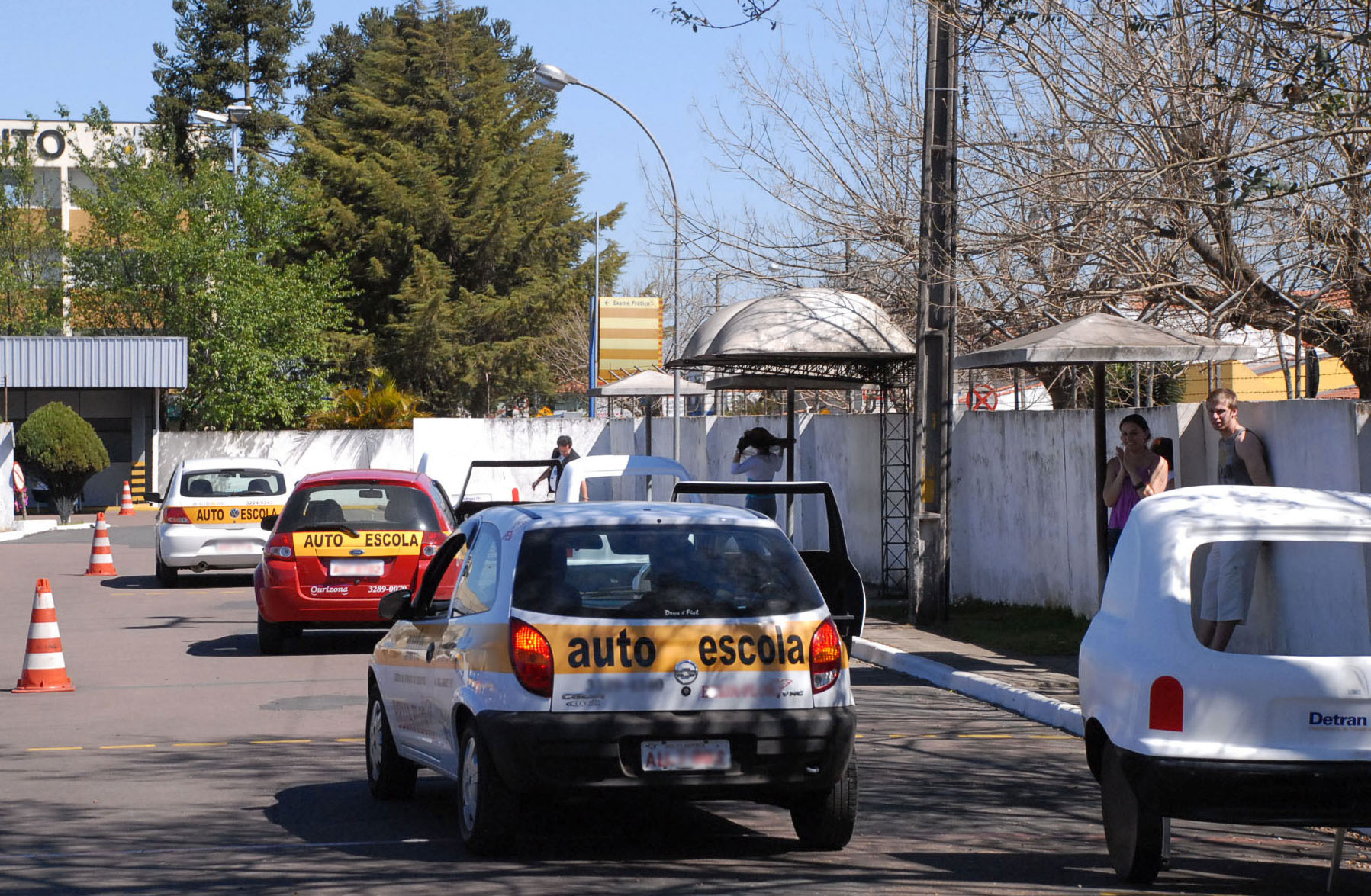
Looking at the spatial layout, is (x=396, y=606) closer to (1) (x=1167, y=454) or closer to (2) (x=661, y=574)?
(2) (x=661, y=574)

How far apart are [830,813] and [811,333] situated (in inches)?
423

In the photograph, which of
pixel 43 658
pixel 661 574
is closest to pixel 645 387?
pixel 43 658

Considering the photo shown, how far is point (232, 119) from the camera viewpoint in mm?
60000

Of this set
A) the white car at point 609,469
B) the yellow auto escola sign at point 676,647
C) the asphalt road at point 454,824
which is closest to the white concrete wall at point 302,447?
the white car at point 609,469

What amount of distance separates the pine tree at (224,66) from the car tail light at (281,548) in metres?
55.0

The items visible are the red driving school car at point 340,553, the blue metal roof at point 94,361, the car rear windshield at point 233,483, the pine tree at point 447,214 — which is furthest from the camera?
the pine tree at point 447,214

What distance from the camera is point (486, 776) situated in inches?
265

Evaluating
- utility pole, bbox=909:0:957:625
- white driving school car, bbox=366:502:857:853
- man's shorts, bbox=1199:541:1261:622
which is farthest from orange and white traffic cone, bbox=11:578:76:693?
man's shorts, bbox=1199:541:1261:622

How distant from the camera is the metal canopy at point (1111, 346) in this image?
1188cm

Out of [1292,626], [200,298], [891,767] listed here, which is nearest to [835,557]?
[891,767]

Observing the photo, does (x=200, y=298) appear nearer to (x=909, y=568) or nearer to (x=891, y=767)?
(x=909, y=568)

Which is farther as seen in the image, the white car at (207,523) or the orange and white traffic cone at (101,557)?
the orange and white traffic cone at (101,557)

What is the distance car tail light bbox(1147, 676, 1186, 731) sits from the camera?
241 inches

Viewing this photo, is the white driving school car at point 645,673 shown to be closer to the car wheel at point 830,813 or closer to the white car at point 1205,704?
the car wheel at point 830,813
